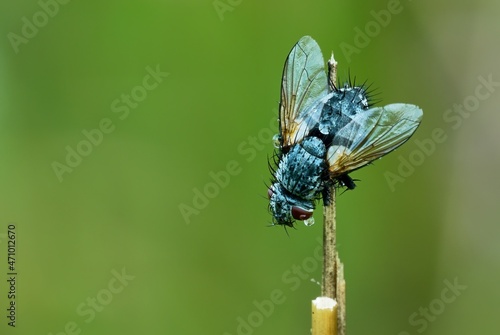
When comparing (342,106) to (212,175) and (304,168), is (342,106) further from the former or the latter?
(212,175)

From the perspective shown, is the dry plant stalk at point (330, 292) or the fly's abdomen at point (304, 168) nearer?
the dry plant stalk at point (330, 292)

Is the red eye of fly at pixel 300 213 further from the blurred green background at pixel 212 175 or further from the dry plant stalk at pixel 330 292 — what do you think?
the blurred green background at pixel 212 175

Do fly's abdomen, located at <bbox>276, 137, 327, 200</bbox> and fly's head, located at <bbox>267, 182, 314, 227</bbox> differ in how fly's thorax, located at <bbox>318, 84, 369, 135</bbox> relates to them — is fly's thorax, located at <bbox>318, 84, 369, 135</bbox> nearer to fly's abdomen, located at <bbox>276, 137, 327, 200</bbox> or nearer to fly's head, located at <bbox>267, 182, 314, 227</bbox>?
fly's abdomen, located at <bbox>276, 137, 327, 200</bbox>

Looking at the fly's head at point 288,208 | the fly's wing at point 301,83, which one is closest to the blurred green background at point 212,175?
the fly's wing at point 301,83

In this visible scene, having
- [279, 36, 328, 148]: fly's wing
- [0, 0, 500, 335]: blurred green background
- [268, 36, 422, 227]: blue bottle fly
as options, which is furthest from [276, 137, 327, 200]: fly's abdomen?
[0, 0, 500, 335]: blurred green background

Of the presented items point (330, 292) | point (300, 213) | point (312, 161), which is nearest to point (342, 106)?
point (312, 161)

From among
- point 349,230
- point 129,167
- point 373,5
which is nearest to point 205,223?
point 129,167
